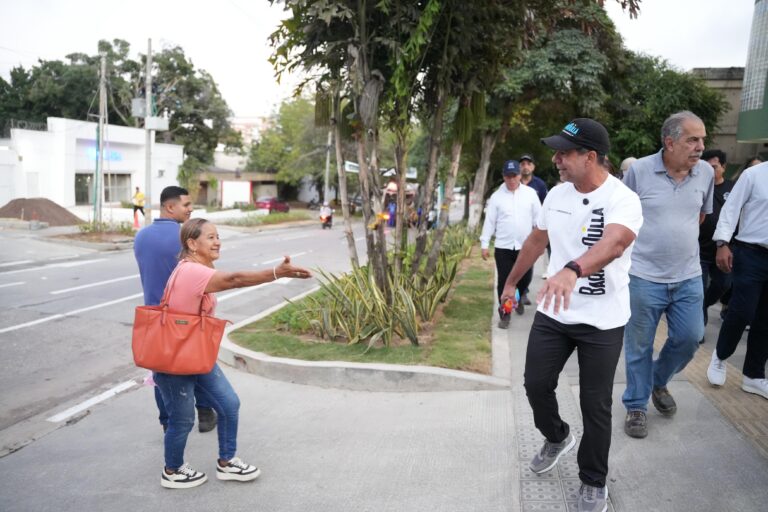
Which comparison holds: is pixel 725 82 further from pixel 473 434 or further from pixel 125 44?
pixel 125 44

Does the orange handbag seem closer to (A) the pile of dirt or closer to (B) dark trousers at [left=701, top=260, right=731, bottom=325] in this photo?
(B) dark trousers at [left=701, top=260, right=731, bottom=325]

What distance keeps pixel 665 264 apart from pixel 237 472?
3009 millimetres

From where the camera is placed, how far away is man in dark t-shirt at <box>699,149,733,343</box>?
6.22 m

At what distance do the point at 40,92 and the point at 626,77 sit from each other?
147 feet

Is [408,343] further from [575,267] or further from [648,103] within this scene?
[648,103]

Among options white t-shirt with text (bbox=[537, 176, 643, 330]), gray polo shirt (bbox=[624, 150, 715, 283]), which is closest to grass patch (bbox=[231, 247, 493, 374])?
gray polo shirt (bbox=[624, 150, 715, 283])

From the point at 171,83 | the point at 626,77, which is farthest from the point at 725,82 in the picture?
the point at 171,83

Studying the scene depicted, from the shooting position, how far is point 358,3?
632 cm

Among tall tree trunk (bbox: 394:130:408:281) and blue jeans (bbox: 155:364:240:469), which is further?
tall tree trunk (bbox: 394:130:408:281)

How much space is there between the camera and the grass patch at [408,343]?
19.0ft

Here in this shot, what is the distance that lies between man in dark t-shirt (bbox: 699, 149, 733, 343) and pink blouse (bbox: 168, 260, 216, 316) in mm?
4827

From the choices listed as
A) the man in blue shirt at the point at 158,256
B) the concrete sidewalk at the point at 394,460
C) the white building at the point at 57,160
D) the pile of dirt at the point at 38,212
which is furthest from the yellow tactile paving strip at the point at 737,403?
the white building at the point at 57,160

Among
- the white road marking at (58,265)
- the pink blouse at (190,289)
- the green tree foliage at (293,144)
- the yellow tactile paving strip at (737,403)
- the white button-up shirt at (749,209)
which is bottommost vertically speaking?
the white road marking at (58,265)

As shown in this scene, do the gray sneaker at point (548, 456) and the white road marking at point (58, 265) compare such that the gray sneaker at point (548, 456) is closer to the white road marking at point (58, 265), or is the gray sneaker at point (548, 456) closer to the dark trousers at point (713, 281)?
the dark trousers at point (713, 281)
